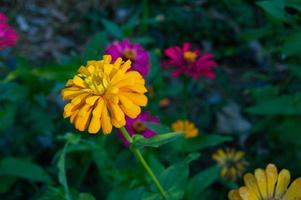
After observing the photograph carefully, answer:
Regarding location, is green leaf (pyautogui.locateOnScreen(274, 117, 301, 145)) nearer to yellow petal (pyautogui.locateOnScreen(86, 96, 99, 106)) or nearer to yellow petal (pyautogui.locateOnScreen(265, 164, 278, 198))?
yellow petal (pyautogui.locateOnScreen(265, 164, 278, 198))

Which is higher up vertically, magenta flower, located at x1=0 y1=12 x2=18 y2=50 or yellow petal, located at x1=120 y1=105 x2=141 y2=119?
magenta flower, located at x1=0 y1=12 x2=18 y2=50

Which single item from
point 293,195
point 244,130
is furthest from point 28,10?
point 293,195

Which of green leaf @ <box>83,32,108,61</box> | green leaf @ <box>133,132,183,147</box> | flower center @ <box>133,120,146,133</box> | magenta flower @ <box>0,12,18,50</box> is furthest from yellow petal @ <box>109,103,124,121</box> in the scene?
green leaf @ <box>83,32,108,61</box>

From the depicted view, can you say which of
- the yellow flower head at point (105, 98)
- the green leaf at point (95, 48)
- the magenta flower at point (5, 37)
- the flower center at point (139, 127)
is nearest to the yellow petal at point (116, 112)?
the yellow flower head at point (105, 98)

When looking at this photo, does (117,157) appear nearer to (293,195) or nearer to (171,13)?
(293,195)

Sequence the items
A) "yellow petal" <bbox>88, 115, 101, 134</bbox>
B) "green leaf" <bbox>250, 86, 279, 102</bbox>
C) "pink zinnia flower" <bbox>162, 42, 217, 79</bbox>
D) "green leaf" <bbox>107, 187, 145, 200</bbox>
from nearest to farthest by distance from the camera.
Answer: "yellow petal" <bbox>88, 115, 101, 134</bbox> < "green leaf" <bbox>107, 187, 145, 200</bbox> < "pink zinnia flower" <bbox>162, 42, 217, 79</bbox> < "green leaf" <bbox>250, 86, 279, 102</bbox>

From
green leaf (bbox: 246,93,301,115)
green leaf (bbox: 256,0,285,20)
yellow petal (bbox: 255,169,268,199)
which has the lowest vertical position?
green leaf (bbox: 246,93,301,115)

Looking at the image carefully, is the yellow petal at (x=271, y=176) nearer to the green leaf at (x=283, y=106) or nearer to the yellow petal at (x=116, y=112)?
the yellow petal at (x=116, y=112)
